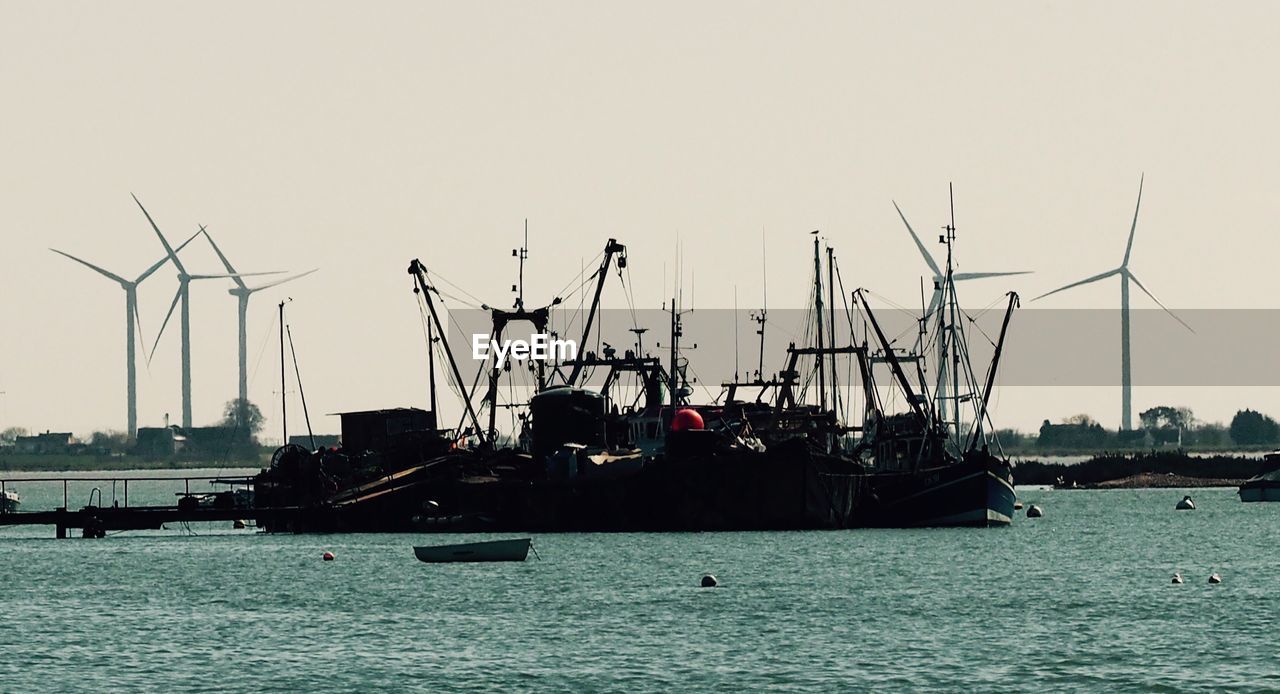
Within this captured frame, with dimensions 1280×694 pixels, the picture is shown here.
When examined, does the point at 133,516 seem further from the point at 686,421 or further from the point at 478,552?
the point at 686,421

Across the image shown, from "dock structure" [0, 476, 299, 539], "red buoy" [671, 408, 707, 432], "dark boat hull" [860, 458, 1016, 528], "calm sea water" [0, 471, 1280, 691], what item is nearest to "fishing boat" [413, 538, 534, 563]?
"calm sea water" [0, 471, 1280, 691]

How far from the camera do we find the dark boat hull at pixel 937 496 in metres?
147

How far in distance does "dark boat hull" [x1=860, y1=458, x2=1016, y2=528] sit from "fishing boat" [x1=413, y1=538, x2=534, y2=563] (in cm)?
3587

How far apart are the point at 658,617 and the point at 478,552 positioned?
32.6m

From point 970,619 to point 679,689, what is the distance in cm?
2258

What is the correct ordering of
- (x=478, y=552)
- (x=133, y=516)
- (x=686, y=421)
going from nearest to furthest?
(x=478, y=552)
(x=686, y=421)
(x=133, y=516)

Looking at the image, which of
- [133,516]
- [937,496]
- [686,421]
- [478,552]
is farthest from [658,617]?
[133,516]

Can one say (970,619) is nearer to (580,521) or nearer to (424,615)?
(424,615)

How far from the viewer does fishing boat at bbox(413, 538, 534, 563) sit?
117375 millimetres

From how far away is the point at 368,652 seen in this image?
7581 centimetres

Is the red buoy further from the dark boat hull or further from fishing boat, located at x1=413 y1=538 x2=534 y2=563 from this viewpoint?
fishing boat, located at x1=413 y1=538 x2=534 y2=563

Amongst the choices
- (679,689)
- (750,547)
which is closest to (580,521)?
(750,547)

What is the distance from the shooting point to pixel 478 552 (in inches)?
4641

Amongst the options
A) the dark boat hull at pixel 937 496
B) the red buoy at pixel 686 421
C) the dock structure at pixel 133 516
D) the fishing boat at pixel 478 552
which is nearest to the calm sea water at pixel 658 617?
the fishing boat at pixel 478 552
